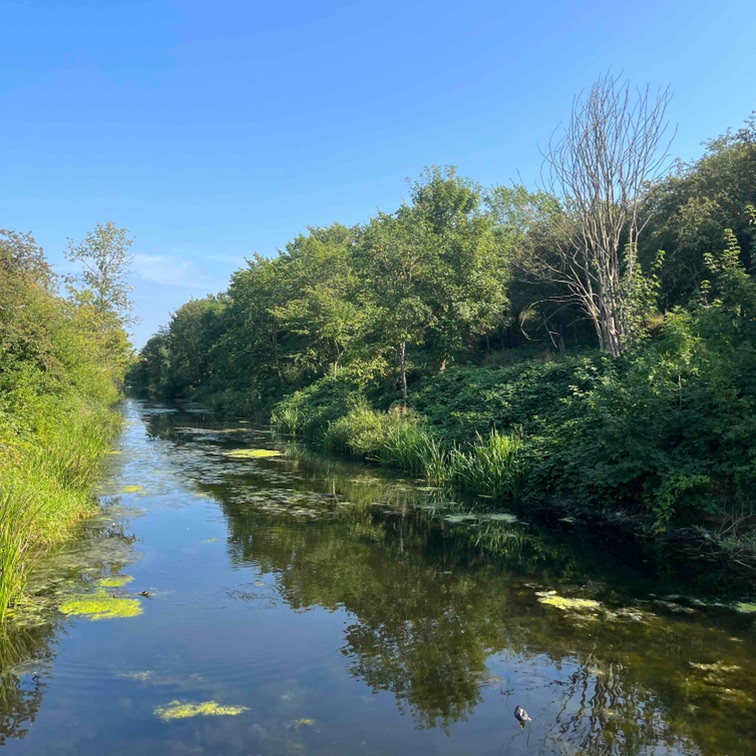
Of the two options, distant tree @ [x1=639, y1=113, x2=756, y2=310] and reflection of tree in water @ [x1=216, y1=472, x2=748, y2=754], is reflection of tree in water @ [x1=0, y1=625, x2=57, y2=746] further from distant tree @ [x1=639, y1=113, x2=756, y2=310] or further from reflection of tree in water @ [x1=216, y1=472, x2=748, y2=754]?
distant tree @ [x1=639, y1=113, x2=756, y2=310]

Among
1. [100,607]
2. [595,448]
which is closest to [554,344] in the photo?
[595,448]

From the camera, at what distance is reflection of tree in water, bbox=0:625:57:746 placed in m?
4.40

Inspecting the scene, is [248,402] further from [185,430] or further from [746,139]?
[746,139]

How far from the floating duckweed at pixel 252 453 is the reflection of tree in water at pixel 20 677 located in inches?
499

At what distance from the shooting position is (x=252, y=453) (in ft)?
63.6

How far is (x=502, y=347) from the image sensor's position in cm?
2895

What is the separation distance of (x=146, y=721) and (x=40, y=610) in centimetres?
264

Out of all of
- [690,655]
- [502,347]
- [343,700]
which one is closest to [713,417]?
[690,655]

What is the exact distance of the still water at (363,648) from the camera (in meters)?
4.35

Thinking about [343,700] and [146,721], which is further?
[343,700]

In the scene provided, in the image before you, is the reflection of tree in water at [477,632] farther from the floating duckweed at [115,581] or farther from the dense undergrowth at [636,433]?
the dense undergrowth at [636,433]

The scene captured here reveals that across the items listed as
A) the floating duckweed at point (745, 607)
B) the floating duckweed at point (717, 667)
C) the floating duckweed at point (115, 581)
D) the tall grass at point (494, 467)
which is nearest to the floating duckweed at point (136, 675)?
the floating duckweed at point (115, 581)

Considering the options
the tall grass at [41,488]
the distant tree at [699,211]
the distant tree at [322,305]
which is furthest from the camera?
the distant tree at [322,305]

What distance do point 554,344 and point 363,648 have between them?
839 inches
